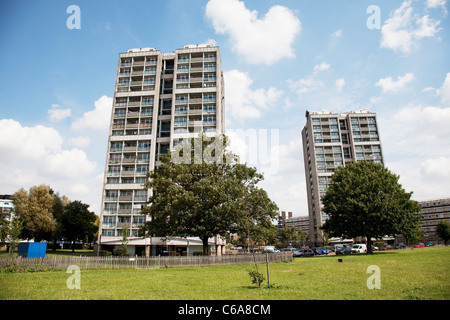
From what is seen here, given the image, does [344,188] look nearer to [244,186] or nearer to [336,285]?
[244,186]

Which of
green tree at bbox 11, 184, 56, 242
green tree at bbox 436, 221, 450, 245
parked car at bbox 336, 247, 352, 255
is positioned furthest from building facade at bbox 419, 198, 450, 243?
green tree at bbox 11, 184, 56, 242

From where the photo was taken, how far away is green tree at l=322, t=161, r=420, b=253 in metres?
39.6

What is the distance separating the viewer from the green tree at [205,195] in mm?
27562

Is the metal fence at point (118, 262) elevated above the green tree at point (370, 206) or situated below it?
below

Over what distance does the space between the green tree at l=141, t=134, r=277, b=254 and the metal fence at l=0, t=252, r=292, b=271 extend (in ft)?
9.99

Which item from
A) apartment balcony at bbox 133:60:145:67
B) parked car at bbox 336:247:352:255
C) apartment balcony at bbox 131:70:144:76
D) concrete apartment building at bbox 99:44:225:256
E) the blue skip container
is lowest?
parked car at bbox 336:247:352:255

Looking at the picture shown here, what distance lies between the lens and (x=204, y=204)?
2762 centimetres

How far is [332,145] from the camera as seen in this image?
3750 inches

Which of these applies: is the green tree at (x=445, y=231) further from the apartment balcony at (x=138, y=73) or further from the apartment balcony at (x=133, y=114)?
the apartment balcony at (x=138, y=73)

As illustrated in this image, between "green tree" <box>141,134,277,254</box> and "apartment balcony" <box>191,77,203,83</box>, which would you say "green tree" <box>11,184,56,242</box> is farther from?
"apartment balcony" <box>191,77,203,83</box>

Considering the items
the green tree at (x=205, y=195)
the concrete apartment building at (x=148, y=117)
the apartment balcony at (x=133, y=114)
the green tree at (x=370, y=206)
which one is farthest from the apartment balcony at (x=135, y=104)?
the green tree at (x=370, y=206)

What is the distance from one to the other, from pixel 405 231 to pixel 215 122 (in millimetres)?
40551

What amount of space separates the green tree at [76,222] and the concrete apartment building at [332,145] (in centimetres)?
6924
